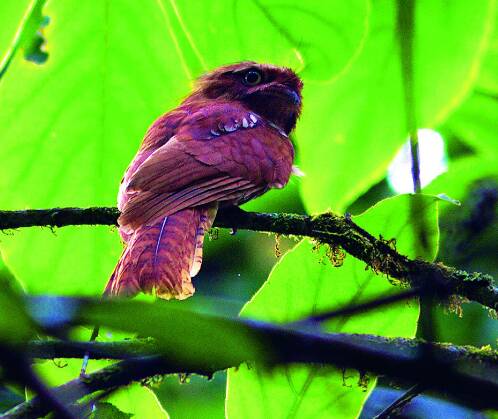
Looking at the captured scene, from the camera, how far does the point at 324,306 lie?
3.96 ft

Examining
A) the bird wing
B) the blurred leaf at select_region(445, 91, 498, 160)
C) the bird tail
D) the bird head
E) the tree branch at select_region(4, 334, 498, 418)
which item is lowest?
the bird tail

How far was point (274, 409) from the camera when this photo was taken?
1.11m

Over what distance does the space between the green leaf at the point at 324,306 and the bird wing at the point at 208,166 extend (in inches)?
26.7

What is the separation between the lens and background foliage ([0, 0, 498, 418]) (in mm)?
1152

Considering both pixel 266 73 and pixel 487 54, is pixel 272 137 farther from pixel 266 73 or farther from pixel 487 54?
pixel 487 54

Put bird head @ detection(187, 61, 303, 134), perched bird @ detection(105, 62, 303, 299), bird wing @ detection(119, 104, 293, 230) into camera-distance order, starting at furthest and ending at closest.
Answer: bird head @ detection(187, 61, 303, 134) < bird wing @ detection(119, 104, 293, 230) < perched bird @ detection(105, 62, 303, 299)

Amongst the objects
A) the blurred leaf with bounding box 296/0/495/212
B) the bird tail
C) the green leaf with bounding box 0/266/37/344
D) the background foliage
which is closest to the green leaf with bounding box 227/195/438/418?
the background foliage

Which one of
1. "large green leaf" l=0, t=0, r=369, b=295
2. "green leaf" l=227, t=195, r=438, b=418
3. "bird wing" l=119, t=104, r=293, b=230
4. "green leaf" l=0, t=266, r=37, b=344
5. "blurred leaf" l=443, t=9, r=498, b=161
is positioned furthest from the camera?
"bird wing" l=119, t=104, r=293, b=230

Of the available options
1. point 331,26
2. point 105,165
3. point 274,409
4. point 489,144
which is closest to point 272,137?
point 489,144

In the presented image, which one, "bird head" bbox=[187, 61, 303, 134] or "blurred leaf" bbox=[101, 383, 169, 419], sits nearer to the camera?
"blurred leaf" bbox=[101, 383, 169, 419]

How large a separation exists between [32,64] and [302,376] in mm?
848

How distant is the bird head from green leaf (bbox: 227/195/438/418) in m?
1.72

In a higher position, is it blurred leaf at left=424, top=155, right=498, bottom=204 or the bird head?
blurred leaf at left=424, top=155, right=498, bottom=204

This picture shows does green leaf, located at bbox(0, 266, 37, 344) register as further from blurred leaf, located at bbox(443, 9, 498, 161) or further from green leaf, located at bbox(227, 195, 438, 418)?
blurred leaf, located at bbox(443, 9, 498, 161)
